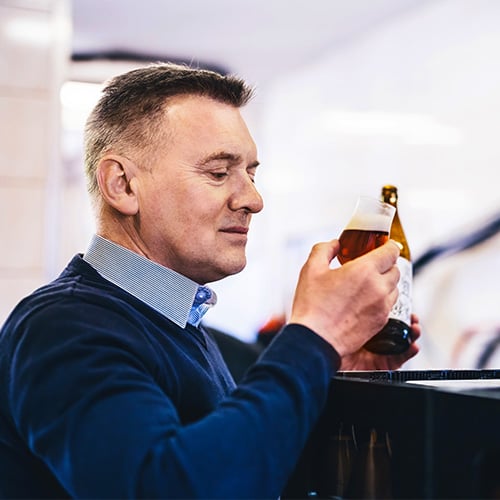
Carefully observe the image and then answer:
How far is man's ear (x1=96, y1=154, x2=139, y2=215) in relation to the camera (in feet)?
3.92

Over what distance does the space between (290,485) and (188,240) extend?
13.3 inches

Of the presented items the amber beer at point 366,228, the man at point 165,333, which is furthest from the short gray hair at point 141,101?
the amber beer at point 366,228

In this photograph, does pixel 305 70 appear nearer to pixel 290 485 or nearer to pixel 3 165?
pixel 3 165

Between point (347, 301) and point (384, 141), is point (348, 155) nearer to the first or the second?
point (384, 141)

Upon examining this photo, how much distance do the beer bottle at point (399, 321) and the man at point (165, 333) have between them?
0.12 ft

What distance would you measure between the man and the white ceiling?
2318 millimetres

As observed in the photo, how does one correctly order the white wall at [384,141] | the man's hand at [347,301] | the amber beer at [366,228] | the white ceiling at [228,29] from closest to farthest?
the man's hand at [347,301], the amber beer at [366,228], the white wall at [384,141], the white ceiling at [228,29]

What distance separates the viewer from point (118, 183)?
3.95 ft

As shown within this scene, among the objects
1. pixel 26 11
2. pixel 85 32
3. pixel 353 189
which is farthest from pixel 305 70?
pixel 26 11

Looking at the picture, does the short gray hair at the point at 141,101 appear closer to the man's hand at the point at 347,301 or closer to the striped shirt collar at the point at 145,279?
the striped shirt collar at the point at 145,279

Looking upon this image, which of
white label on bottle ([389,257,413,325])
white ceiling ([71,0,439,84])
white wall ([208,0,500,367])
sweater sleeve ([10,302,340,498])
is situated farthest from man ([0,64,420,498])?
white ceiling ([71,0,439,84])

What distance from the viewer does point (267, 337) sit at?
149 inches

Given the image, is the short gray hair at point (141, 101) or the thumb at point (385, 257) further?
the short gray hair at point (141, 101)

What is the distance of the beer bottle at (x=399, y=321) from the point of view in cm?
124
